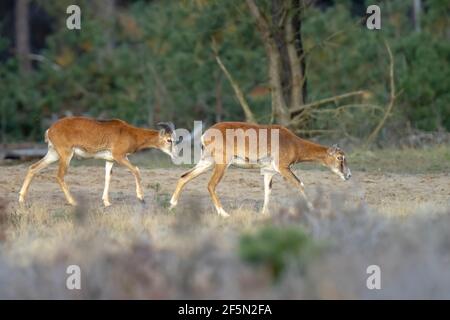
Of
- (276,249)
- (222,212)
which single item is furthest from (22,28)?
(276,249)

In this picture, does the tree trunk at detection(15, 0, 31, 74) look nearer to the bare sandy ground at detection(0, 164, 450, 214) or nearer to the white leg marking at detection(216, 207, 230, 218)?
the bare sandy ground at detection(0, 164, 450, 214)

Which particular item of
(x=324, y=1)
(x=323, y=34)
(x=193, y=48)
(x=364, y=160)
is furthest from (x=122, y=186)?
(x=324, y=1)

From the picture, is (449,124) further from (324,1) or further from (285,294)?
(324,1)

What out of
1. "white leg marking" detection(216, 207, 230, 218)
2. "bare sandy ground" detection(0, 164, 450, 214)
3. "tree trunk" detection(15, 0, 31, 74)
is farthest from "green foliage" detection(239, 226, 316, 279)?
"tree trunk" detection(15, 0, 31, 74)

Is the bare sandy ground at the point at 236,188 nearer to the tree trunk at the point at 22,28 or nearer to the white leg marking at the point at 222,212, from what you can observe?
the white leg marking at the point at 222,212

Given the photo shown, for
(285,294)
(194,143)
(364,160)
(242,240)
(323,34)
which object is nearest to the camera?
(285,294)

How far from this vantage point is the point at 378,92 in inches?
1085

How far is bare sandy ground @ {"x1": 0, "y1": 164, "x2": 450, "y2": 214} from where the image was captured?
1653 cm

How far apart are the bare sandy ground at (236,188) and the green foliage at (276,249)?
237 inches

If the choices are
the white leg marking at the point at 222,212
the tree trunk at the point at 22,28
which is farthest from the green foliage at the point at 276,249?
the tree trunk at the point at 22,28

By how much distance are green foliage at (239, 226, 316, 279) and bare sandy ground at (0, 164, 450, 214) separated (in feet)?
19.7

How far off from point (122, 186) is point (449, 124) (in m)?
10.2

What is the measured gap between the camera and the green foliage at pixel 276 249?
900 cm

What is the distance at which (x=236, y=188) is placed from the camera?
60.3 feet
